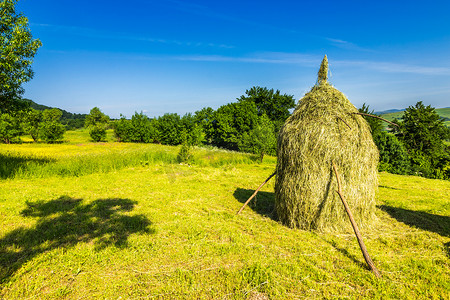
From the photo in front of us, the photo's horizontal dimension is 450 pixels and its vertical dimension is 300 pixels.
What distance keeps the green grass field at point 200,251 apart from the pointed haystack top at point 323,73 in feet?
16.6

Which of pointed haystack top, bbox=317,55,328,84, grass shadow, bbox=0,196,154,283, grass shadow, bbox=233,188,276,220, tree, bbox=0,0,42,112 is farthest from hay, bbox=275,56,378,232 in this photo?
tree, bbox=0,0,42,112

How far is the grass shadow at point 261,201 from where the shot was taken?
789 cm

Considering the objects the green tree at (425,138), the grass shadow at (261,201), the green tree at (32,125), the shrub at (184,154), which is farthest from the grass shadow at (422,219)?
the green tree at (32,125)

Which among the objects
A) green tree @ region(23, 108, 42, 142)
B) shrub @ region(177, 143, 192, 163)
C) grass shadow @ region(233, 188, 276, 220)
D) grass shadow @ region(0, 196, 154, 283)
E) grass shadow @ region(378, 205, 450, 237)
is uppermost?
green tree @ region(23, 108, 42, 142)

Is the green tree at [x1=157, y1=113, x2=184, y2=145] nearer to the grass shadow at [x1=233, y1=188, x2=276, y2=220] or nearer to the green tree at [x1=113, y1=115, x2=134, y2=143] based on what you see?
the green tree at [x1=113, y1=115, x2=134, y2=143]

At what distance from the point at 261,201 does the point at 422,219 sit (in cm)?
562

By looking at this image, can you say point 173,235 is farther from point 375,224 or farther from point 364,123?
point 364,123

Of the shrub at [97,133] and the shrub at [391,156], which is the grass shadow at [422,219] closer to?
the shrub at [391,156]

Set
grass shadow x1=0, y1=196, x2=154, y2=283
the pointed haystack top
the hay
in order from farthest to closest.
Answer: the pointed haystack top < the hay < grass shadow x1=0, y1=196, x2=154, y2=283

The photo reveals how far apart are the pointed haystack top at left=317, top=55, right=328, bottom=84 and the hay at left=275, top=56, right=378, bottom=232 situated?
0.84 metres

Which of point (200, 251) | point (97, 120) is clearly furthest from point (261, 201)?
point (97, 120)

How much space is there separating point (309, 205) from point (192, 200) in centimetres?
525

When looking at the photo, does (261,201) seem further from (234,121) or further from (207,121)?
(207,121)

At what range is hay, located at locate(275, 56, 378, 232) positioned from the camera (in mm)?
5875
